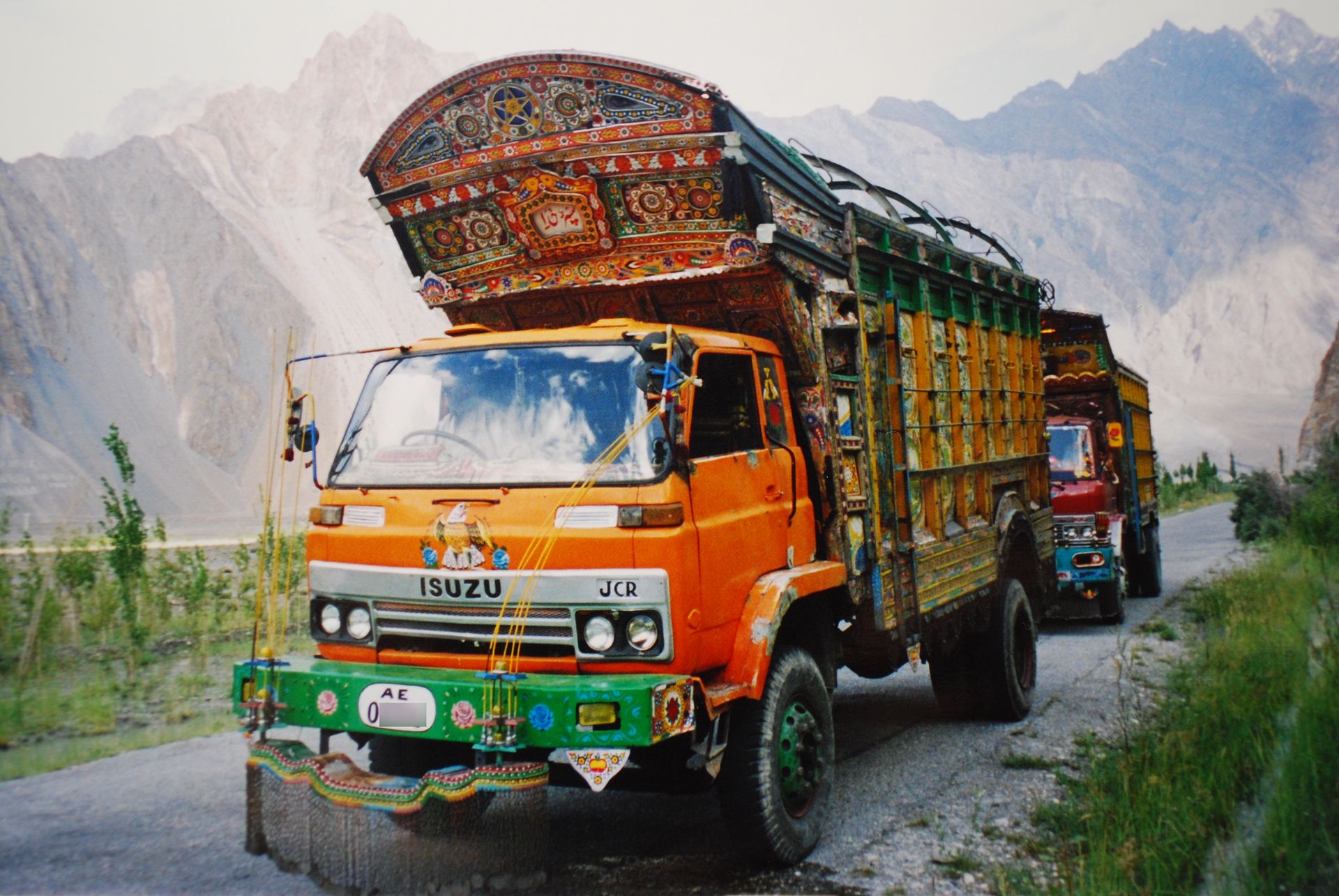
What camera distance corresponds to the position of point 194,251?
4247cm

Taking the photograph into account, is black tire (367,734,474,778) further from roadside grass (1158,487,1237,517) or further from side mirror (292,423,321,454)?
roadside grass (1158,487,1237,517)

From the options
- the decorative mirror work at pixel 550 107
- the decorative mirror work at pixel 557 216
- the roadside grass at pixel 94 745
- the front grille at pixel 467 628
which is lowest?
the roadside grass at pixel 94 745

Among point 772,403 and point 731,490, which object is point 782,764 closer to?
point 731,490

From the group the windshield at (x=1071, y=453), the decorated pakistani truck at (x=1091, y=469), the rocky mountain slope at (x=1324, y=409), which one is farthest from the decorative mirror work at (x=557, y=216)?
the rocky mountain slope at (x=1324, y=409)

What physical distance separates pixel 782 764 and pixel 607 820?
1.24 m

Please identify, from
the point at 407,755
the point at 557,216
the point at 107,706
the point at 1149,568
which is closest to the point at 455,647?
the point at 407,755

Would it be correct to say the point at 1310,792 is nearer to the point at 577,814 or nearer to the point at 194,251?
the point at 577,814

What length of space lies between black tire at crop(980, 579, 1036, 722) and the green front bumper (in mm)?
4122

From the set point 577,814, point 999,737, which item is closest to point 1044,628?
point 999,737

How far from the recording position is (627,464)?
4621mm

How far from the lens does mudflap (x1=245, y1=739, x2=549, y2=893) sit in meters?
4.09

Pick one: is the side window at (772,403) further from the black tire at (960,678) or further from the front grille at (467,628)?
the black tire at (960,678)

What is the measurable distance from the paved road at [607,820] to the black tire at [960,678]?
0.15 meters

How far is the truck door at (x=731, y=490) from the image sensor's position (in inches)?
186
